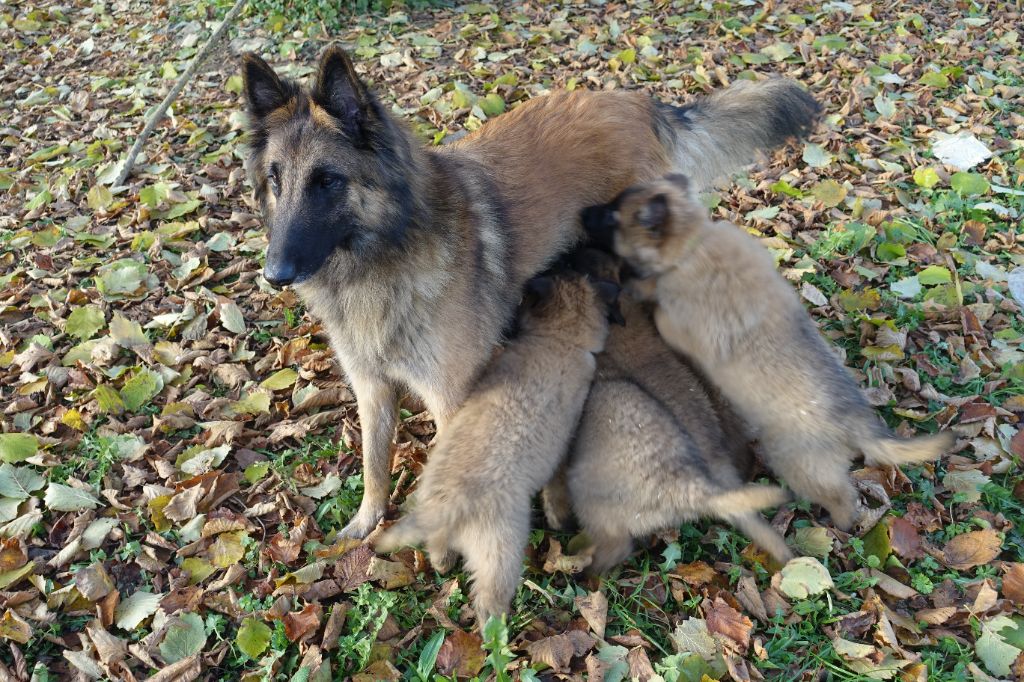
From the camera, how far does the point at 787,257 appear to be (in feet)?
14.3

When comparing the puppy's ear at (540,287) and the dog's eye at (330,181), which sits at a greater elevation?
the dog's eye at (330,181)

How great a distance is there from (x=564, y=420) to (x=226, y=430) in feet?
5.94

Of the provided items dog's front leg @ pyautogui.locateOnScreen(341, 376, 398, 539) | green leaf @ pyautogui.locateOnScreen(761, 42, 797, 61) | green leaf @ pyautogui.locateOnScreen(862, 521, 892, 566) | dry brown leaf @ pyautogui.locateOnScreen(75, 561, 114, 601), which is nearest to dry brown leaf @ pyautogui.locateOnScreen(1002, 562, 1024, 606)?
green leaf @ pyautogui.locateOnScreen(862, 521, 892, 566)

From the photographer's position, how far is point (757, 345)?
9.57 feet

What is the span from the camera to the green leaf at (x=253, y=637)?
2.72 m

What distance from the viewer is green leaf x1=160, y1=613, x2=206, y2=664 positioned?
2.72 meters

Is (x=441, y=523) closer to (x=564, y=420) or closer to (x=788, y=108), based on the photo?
(x=564, y=420)

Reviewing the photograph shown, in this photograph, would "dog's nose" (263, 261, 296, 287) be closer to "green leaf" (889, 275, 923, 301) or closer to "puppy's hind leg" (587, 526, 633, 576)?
"puppy's hind leg" (587, 526, 633, 576)

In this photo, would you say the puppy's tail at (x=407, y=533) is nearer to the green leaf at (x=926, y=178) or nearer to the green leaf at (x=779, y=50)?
the green leaf at (x=926, y=178)

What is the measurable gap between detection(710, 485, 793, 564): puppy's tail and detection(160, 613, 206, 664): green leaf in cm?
200

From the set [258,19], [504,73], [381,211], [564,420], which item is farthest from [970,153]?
[258,19]

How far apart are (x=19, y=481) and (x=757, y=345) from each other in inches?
132

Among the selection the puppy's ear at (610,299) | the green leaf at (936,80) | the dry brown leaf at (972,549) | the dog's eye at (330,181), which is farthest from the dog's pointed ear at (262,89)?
the green leaf at (936,80)

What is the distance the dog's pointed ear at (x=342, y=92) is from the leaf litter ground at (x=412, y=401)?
158 cm
